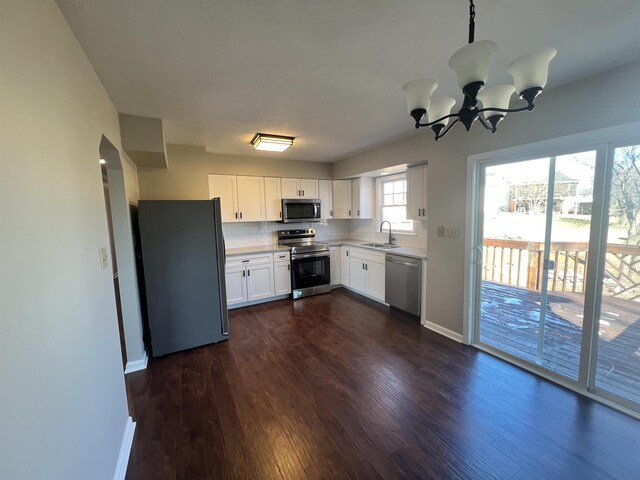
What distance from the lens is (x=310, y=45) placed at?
1575mm

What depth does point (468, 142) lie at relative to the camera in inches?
110

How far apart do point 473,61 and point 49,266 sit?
5.88ft

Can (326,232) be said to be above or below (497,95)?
below

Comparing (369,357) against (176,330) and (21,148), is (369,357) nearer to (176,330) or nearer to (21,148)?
(176,330)

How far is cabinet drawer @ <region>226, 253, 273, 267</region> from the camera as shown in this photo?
4032 millimetres

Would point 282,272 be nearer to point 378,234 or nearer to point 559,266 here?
point 378,234

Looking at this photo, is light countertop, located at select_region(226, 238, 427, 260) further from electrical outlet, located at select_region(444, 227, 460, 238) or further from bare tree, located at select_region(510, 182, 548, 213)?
bare tree, located at select_region(510, 182, 548, 213)

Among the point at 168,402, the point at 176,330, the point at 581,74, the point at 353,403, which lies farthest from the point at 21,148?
the point at 581,74

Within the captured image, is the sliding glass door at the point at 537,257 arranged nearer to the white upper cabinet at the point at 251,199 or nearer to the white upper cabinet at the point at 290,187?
the white upper cabinet at the point at 290,187

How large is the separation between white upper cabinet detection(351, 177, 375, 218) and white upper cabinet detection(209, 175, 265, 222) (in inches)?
67.3

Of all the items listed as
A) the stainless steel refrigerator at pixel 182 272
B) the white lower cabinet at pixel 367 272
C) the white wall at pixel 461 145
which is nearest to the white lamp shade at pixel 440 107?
the white wall at pixel 461 145

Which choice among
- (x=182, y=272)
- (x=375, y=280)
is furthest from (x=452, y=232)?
(x=182, y=272)

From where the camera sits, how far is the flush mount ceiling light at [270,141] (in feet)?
10.6

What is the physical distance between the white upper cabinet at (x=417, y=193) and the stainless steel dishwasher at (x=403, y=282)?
0.62 meters
